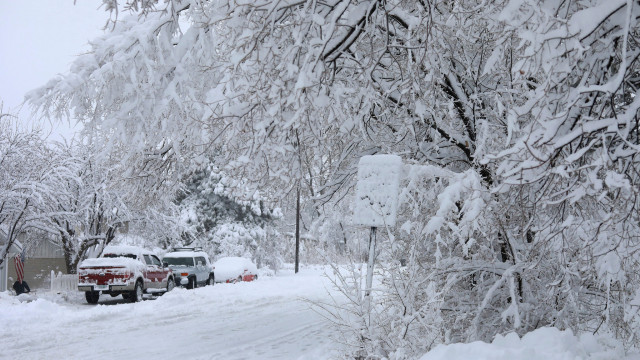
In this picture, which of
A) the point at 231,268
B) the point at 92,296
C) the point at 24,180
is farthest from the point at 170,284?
the point at 231,268

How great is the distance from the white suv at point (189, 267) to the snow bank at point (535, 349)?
21464 mm

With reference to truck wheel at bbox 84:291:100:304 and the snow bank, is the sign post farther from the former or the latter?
truck wheel at bbox 84:291:100:304

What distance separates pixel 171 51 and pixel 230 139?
198 centimetres

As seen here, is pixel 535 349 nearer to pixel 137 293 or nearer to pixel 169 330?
pixel 169 330

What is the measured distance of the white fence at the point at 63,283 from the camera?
22.8 meters

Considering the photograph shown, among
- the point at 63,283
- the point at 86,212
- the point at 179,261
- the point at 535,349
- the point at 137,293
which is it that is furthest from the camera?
the point at 179,261

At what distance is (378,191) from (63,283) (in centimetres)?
1938

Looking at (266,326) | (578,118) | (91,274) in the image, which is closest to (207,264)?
(91,274)

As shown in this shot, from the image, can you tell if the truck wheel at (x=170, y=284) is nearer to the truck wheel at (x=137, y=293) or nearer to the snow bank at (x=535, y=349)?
the truck wheel at (x=137, y=293)

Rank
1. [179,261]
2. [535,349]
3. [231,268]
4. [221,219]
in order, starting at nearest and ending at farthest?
[535,349] < [179,261] < [231,268] < [221,219]

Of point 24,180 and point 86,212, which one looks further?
point 86,212

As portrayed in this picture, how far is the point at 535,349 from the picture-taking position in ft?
19.0

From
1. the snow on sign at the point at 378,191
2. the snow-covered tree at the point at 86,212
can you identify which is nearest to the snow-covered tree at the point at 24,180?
the snow-covered tree at the point at 86,212

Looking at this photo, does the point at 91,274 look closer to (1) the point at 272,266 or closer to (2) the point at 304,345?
(2) the point at 304,345
